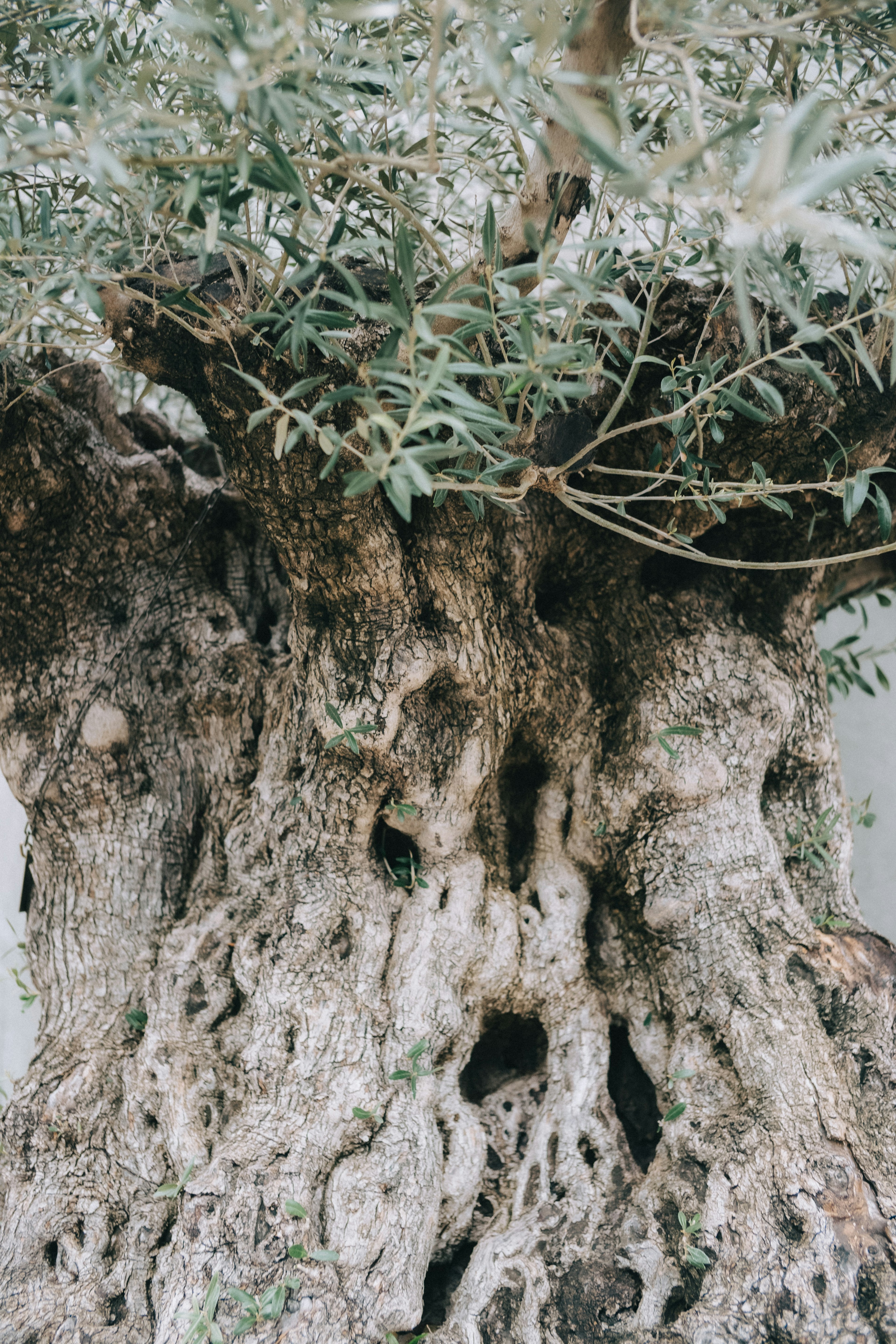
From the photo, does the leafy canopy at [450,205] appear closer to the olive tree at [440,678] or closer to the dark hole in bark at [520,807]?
the olive tree at [440,678]

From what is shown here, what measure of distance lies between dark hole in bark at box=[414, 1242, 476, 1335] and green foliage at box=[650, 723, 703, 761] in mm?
1118

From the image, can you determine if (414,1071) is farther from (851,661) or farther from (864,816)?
(851,661)

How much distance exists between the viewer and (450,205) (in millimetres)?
1786

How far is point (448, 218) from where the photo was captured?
6.95ft

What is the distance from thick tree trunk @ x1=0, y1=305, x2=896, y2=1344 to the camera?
4.88 feet

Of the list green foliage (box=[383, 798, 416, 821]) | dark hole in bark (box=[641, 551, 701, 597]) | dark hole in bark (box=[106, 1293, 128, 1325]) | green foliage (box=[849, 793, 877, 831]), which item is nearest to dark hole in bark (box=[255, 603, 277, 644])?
green foliage (box=[383, 798, 416, 821])

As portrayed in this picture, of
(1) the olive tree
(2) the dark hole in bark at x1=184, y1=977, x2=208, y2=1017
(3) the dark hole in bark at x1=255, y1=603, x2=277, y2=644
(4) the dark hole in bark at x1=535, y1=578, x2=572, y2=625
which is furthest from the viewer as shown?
(3) the dark hole in bark at x1=255, y1=603, x2=277, y2=644

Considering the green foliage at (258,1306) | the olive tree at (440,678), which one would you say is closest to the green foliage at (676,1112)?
the olive tree at (440,678)

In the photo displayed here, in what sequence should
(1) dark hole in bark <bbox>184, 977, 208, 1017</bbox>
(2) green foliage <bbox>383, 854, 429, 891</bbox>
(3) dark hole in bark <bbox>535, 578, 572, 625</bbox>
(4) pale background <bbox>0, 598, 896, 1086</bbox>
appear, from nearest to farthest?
1. (1) dark hole in bark <bbox>184, 977, 208, 1017</bbox>
2. (2) green foliage <bbox>383, 854, 429, 891</bbox>
3. (3) dark hole in bark <bbox>535, 578, 572, 625</bbox>
4. (4) pale background <bbox>0, 598, 896, 1086</bbox>

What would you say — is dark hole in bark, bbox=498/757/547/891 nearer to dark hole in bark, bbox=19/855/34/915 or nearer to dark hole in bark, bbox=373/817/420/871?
dark hole in bark, bbox=373/817/420/871

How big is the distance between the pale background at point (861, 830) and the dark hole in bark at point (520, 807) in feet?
5.74

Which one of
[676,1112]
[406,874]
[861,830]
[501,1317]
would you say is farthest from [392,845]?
[861,830]

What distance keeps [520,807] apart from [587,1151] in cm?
81

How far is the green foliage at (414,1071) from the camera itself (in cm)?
165
